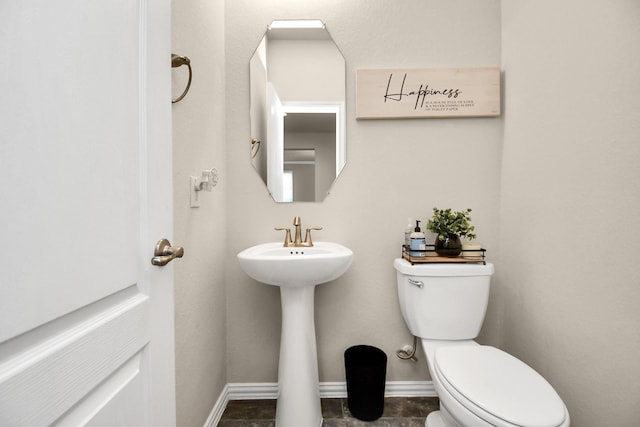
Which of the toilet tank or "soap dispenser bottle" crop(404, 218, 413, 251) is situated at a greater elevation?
"soap dispenser bottle" crop(404, 218, 413, 251)

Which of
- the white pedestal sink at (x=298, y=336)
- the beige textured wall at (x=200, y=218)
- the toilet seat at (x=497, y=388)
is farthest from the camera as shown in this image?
the white pedestal sink at (x=298, y=336)

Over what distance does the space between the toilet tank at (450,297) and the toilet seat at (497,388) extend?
0.69ft

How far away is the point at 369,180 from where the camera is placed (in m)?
1.68

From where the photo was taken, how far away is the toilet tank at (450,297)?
4.68 feet

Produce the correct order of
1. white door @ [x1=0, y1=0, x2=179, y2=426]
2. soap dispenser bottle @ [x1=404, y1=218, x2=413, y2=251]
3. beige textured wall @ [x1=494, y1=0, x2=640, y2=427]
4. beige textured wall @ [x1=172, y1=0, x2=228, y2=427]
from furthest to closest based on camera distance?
soap dispenser bottle @ [x1=404, y1=218, x2=413, y2=251] < beige textured wall @ [x1=172, y1=0, x2=228, y2=427] < beige textured wall @ [x1=494, y1=0, x2=640, y2=427] < white door @ [x1=0, y1=0, x2=179, y2=426]

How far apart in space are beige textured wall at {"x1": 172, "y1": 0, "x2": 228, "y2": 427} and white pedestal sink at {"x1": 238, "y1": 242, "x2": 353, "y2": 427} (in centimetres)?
22

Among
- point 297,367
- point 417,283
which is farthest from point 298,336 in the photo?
point 417,283

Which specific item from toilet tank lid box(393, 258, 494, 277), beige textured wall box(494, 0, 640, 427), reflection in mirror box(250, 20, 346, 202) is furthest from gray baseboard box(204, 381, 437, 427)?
reflection in mirror box(250, 20, 346, 202)

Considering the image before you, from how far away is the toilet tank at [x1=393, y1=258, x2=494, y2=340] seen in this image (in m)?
1.43

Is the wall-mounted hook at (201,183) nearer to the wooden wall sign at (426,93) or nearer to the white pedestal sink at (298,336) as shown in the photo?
the white pedestal sink at (298,336)

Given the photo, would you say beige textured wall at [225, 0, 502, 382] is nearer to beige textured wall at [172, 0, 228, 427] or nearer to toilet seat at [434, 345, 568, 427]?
Result: beige textured wall at [172, 0, 228, 427]

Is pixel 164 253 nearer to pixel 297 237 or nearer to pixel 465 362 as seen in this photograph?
pixel 297 237

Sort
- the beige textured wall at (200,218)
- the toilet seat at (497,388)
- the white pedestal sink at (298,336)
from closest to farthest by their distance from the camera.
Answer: the toilet seat at (497,388)
the beige textured wall at (200,218)
the white pedestal sink at (298,336)

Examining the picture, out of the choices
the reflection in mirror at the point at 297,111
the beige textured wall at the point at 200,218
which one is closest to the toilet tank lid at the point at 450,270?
the reflection in mirror at the point at 297,111
